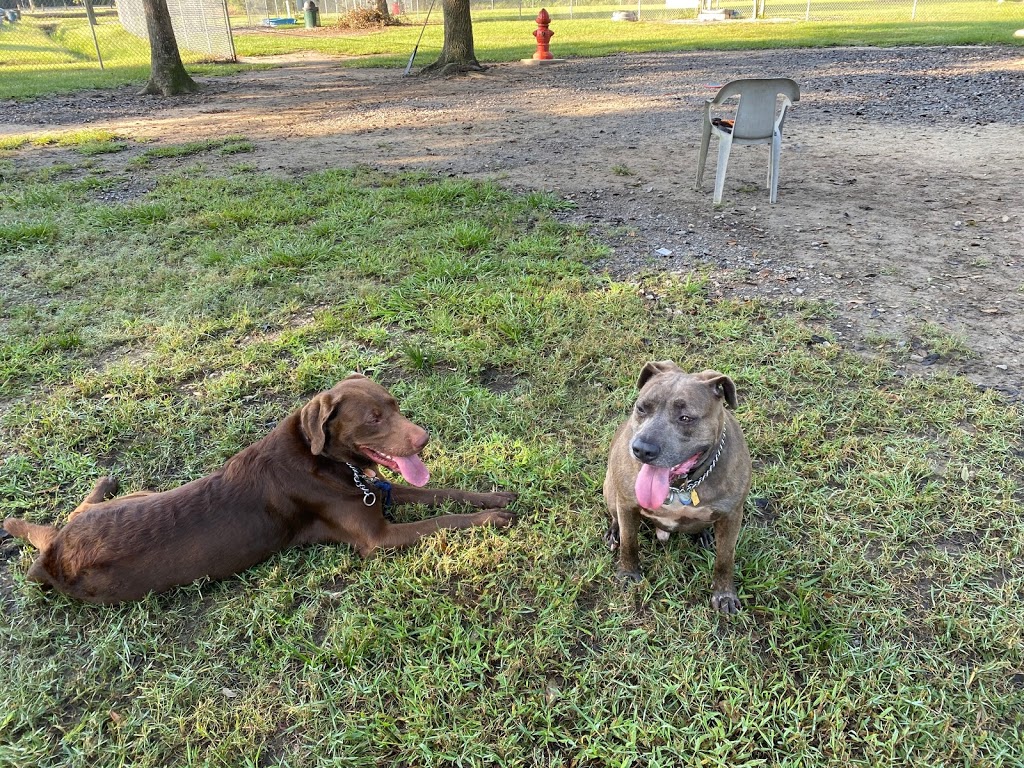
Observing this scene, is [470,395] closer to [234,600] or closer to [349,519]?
[349,519]

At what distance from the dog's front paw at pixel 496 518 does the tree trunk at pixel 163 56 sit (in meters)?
13.7

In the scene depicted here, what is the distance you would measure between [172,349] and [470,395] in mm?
2093

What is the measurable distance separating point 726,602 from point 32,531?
286 centimetres

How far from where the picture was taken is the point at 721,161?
6336mm

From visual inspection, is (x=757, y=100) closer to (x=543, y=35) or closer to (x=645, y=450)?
(x=645, y=450)

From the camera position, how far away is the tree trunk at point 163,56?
41.0 feet

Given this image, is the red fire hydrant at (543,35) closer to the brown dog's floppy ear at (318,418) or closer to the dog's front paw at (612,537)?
the brown dog's floppy ear at (318,418)

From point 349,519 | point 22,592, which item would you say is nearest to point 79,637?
point 22,592

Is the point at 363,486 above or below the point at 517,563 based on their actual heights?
above

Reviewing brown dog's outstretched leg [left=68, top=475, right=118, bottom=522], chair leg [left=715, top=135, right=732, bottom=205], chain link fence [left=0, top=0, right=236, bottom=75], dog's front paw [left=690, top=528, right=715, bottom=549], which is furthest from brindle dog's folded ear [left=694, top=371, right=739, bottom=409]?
chain link fence [left=0, top=0, right=236, bottom=75]

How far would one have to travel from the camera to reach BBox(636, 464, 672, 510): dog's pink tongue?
7.57 feet

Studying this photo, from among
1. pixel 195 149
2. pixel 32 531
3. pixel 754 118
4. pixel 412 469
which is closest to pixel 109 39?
pixel 195 149

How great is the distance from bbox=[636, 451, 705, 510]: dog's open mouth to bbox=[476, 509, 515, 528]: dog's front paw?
77 centimetres

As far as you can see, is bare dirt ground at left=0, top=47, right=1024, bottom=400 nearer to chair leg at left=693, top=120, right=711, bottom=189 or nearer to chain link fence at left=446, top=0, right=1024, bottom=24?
chair leg at left=693, top=120, right=711, bottom=189
